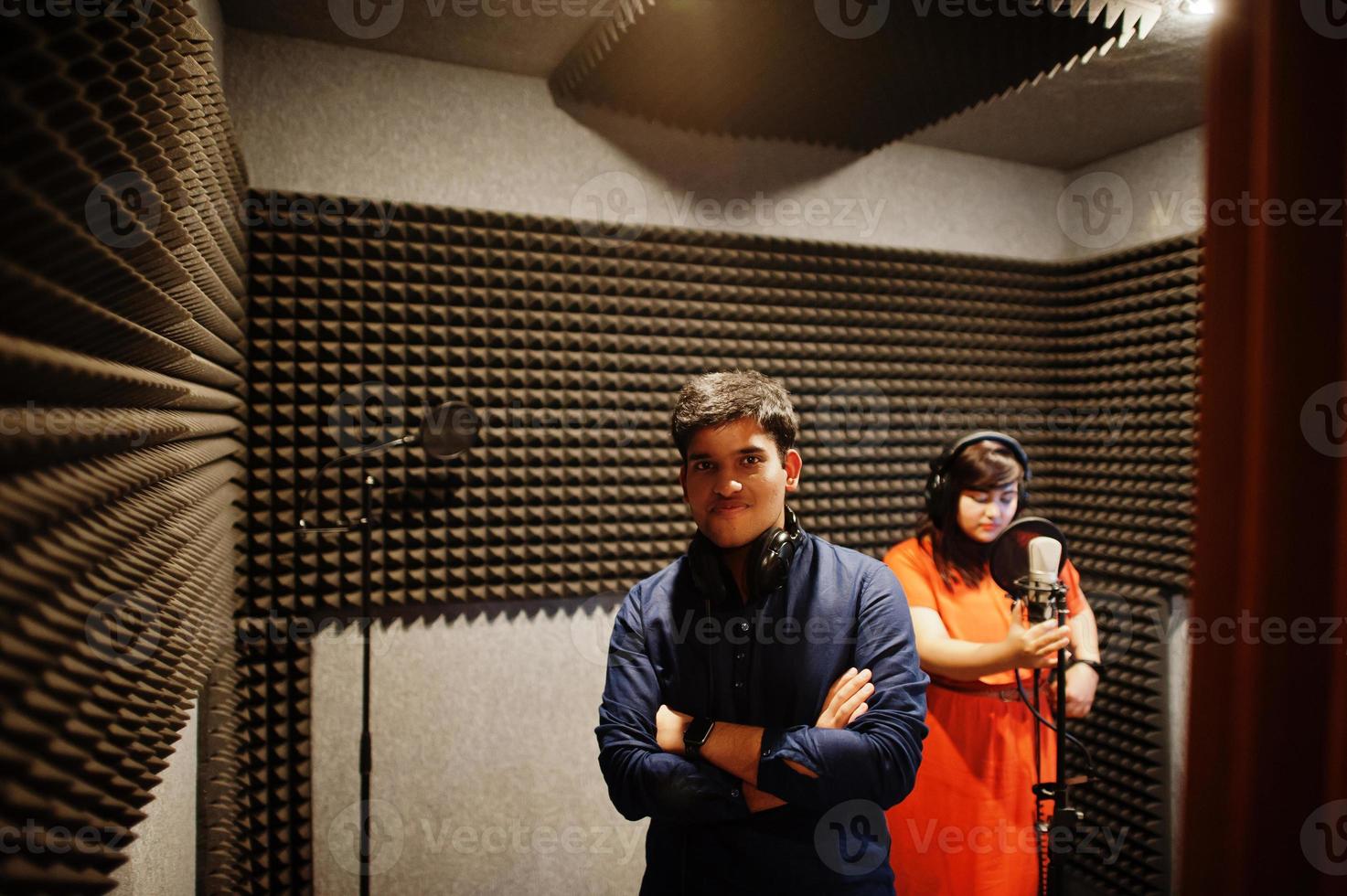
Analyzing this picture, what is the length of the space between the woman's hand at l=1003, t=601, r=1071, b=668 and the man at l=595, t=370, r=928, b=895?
1.75 ft

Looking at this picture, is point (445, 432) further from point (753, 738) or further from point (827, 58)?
point (827, 58)

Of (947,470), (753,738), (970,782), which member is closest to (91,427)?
(753,738)

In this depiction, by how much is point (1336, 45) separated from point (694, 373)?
238 cm

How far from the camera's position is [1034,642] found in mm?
1747

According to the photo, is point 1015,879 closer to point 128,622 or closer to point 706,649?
point 706,649

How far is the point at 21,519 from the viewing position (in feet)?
1.76

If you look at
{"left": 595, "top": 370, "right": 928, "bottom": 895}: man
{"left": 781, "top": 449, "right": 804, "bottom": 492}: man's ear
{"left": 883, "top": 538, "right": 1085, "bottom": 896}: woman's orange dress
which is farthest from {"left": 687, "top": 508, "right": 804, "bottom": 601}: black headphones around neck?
{"left": 883, "top": 538, "right": 1085, "bottom": 896}: woman's orange dress

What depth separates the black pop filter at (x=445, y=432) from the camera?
8.05 ft

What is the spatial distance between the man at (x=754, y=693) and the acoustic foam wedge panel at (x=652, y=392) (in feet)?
4.57

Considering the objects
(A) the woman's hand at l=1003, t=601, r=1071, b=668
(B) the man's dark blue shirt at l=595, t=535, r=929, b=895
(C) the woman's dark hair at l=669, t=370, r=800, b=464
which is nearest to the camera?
(B) the man's dark blue shirt at l=595, t=535, r=929, b=895

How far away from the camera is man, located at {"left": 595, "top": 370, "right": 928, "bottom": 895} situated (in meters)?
1.25

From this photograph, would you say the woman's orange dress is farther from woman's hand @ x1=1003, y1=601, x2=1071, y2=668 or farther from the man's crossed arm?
the man's crossed arm

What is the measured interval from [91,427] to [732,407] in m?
0.97

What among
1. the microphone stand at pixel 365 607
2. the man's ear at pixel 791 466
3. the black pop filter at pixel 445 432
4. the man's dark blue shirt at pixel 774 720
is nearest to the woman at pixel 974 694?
the man's dark blue shirt at pixel 774 720
